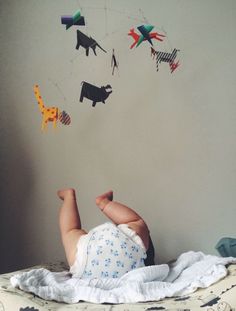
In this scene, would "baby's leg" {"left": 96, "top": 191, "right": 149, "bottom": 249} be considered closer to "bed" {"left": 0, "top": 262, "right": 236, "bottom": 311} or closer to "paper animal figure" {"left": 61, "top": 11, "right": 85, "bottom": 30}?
"bed" {"left": 0, "top": 262, "right": 236, "bottom": 311}

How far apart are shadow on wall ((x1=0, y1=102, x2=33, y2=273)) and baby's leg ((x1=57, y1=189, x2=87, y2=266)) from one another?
1.03 ft

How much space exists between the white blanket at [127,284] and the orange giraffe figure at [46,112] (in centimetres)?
66

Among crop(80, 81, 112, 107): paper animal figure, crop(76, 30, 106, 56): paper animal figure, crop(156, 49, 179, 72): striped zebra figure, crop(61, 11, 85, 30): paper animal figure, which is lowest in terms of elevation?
crop(80, 81, 112, 107): paper animal figure

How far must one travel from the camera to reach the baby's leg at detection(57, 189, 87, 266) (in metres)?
1.13

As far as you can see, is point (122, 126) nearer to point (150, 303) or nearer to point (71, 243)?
point (71, 243)

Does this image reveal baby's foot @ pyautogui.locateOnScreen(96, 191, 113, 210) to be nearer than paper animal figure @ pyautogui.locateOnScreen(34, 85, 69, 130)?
Yes

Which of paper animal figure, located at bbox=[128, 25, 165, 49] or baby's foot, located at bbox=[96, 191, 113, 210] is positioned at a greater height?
paper animal figure, located at bbox=[128, 25, 165, 49]

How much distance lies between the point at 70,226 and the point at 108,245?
178mm

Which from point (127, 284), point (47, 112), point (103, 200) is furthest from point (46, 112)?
point (127, 284)

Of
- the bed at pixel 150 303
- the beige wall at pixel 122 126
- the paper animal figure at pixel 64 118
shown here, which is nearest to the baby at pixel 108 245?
the bed at pixel 150 303

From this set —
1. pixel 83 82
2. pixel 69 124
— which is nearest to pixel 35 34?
pixel 83 82

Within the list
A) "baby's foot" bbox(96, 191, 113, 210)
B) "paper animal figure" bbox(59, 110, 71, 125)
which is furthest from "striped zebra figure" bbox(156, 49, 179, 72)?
"baby's foot" bbox(96, 191, 113, 210)

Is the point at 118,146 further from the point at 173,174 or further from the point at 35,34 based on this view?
the point at 35,34

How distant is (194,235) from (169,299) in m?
0.61
